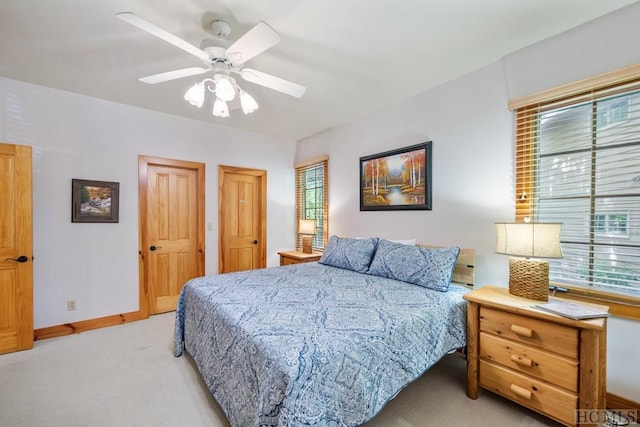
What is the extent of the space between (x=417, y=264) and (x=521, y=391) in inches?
40.3

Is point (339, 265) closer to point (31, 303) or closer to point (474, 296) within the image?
point (474, 296)

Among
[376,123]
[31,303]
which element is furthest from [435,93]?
[31,303]

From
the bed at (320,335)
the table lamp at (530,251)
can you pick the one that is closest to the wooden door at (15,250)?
the bed at (320,335)

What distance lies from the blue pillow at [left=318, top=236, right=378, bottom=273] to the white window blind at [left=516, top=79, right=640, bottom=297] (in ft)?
4.36

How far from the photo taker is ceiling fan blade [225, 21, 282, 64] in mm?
1410

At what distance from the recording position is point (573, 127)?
77.1 inches

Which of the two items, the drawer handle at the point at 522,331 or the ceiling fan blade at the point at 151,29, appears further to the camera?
the drawer handle at the point at 522,331

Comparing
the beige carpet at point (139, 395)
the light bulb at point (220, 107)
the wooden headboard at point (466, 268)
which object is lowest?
the beige carpet at point (139, 395)

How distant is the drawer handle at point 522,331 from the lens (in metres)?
1.66

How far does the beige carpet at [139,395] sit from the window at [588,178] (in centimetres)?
106

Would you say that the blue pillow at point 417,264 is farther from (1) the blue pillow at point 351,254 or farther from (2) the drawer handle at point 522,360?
(2) the drawer handle at point 522,360

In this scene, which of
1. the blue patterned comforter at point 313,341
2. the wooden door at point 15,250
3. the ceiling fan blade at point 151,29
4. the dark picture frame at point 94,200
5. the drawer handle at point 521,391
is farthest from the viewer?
the dark picture frame at point 94,200

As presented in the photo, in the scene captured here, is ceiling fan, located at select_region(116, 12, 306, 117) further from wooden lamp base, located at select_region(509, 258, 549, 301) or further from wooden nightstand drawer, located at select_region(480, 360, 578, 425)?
wooden nightstand drawer, located at select_region(480, 360, 578, 425)

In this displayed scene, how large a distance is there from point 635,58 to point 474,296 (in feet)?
5.88
